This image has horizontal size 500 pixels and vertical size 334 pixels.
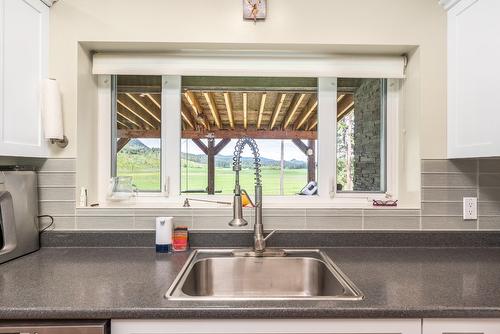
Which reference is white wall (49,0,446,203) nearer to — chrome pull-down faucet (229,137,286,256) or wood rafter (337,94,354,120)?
wood rafter (337,94,354,120)

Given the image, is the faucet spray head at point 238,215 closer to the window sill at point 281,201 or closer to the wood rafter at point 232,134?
the window sill at point 281,201

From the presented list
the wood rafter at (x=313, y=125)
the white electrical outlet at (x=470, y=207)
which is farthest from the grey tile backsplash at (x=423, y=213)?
the wood rafter at (x=313, y=125)

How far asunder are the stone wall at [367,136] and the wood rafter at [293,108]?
330mm

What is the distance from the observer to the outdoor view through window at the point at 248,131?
1.93m

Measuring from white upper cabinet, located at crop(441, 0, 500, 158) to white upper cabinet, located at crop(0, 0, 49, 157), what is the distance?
1989mm

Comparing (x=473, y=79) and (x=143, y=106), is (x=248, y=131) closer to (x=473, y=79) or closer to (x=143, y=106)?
(x=143, y=106)

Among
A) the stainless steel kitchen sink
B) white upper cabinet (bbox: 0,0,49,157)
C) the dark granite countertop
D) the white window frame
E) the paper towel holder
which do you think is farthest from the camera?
the white window frame

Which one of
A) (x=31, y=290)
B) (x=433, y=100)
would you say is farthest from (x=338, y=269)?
(x=31, y=290)

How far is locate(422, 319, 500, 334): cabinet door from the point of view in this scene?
1025 millimetres

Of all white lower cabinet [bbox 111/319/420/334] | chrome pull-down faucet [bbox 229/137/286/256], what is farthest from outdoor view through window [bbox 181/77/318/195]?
white lower cabinet [bbox 111/319/420/334]

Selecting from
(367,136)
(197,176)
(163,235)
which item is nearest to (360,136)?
(367,136)

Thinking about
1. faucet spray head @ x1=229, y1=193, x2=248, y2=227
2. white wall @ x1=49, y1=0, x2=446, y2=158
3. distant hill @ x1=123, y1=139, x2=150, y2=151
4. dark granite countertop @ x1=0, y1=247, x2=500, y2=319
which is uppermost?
white wall @ x1=49, y1=0, x2=446, y2=158

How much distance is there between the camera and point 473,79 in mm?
1479

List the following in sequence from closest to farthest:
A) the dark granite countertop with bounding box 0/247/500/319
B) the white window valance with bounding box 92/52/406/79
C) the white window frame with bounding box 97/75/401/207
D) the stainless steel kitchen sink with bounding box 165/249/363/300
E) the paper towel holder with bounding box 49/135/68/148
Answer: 1. the dark granite countertop with bounding box 0/247/500/319
2. the stainless steel kitchen sink with bounding box 165/249/363/300
3. the paper towel holder with bounding box 49/135/68/148
4. the white window valance with bounding box 92/52/406/79
5. the white window frame with bounding box 97/75/401/207
